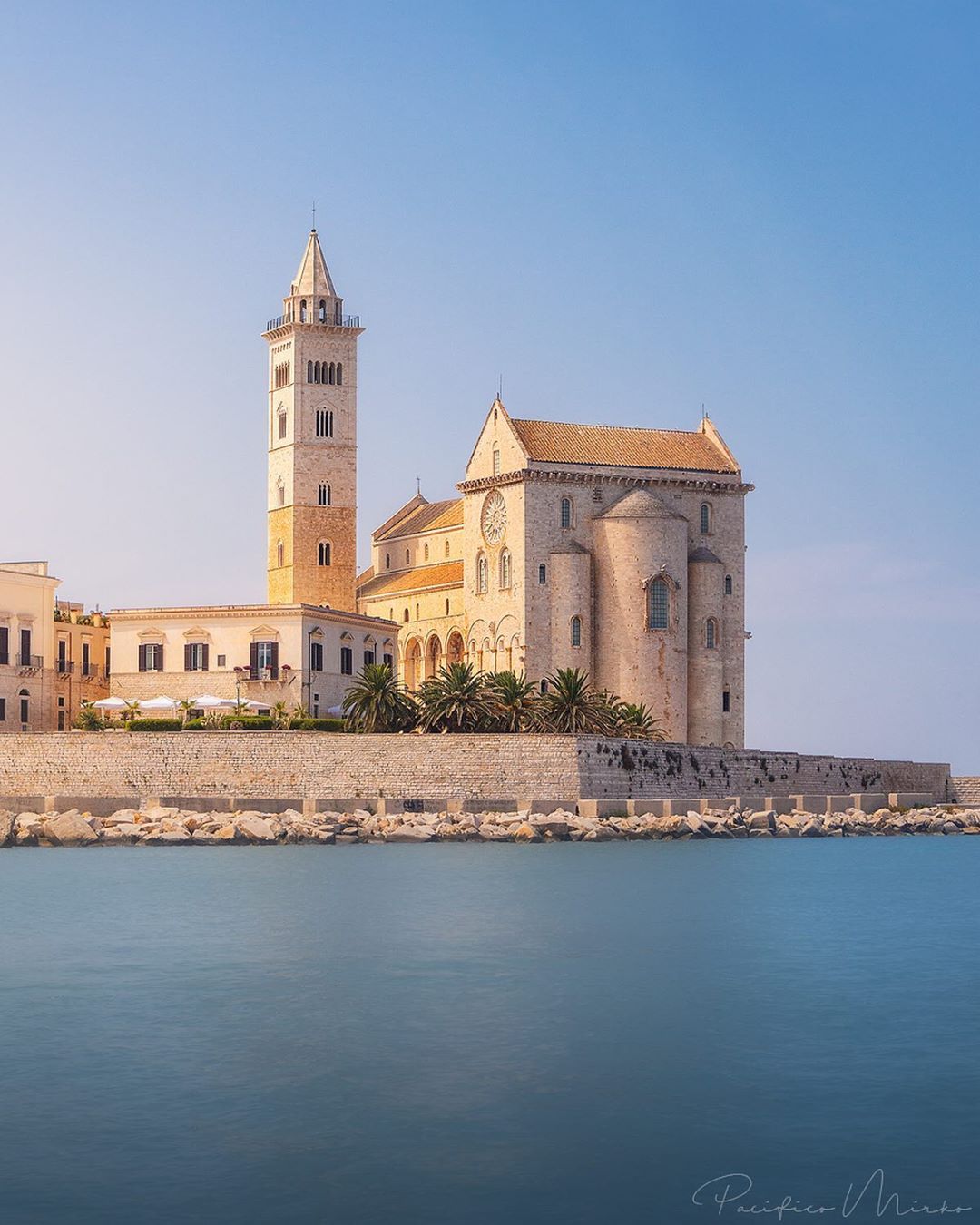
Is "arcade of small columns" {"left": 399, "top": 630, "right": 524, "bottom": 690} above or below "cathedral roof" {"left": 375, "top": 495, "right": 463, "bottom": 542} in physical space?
below

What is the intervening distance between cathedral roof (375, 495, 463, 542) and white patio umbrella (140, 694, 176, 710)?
→ 24.0m

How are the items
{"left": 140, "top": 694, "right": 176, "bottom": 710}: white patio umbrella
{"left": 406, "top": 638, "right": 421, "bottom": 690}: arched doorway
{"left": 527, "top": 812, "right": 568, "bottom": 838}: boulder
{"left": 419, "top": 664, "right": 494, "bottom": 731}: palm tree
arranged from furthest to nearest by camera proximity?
{"left": 406, "top": 638, "right": 421, "bottom": 690}: arched doorway, {"left": 140, "top": 694, "right": 176, "bottom": 710}: white patio umbrella, {"left": 419, "top": 664, "right": 494, "bottom": 731}: palm tree, {"left": 527, "top": 812, "right": 568, "bottom": 838}: boulder

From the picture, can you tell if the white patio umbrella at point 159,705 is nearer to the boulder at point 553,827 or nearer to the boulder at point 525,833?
the boulder at point 553,827

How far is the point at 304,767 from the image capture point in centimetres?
5169

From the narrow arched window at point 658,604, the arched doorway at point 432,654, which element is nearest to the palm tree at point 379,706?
the narrow arched window at point 658,604

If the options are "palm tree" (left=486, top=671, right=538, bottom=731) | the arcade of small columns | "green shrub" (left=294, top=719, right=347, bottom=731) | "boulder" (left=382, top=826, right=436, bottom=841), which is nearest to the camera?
"boulder" (left=382, top=826, right=436, bottom=841)

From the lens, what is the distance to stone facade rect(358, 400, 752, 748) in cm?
6656

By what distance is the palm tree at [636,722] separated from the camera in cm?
5878

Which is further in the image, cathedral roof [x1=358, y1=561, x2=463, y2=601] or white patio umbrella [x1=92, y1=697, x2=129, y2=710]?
cathedral roof [x1=358, y1=561, x2=463, y2=601]

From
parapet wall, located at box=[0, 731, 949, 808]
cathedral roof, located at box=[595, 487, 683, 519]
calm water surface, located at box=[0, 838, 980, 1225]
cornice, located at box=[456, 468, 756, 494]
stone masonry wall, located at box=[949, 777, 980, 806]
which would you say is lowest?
calm water surface, located at box=[0, 838, 980, 1225]

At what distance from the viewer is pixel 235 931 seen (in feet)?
94.2

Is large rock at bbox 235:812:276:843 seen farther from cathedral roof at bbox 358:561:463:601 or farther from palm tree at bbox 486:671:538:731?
cathedral roof at bbox 358:561:463:601

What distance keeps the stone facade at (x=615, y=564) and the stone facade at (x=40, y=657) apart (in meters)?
14.9

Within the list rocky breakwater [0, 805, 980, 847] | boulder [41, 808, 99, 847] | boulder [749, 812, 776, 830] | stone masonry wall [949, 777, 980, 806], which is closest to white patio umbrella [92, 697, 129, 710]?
rocky breakwater [0, 805, 980, 847]
